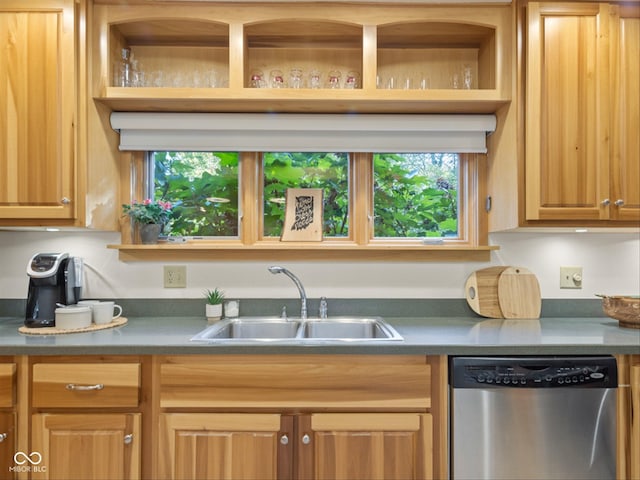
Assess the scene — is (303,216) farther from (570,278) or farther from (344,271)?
(570,278)

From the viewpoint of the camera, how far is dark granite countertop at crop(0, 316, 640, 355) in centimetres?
146

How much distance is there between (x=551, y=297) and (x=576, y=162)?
701 mm

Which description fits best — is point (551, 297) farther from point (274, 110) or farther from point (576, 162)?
point (274, 110)

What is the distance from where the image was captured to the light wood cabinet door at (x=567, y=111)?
1.74 metres

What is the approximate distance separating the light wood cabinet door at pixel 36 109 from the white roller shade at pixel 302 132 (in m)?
0.28

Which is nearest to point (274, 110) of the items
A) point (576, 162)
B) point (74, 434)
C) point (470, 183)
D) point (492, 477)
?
point (470, 183)


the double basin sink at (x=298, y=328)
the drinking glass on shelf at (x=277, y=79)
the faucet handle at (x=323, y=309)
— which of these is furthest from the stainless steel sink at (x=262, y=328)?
the drinking glass on shelf at (x=277, y=79)

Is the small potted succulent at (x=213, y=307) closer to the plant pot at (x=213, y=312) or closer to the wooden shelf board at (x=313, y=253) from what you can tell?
the plant pot at (x=213, y=312)

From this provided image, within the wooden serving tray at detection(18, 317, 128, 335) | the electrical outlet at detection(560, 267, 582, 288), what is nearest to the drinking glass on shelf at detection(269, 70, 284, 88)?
the wooden serving tray at detection(18, 317, 128, 335)

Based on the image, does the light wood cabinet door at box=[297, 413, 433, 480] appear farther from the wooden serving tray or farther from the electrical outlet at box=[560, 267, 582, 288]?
the electrical outlet at box=[560, 267, 582, 288]

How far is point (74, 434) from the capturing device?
1.44 metres

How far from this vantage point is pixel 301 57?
212 centimetres

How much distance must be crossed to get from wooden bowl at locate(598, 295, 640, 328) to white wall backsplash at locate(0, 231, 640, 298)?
265mm

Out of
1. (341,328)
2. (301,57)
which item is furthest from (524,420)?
(301,57)
